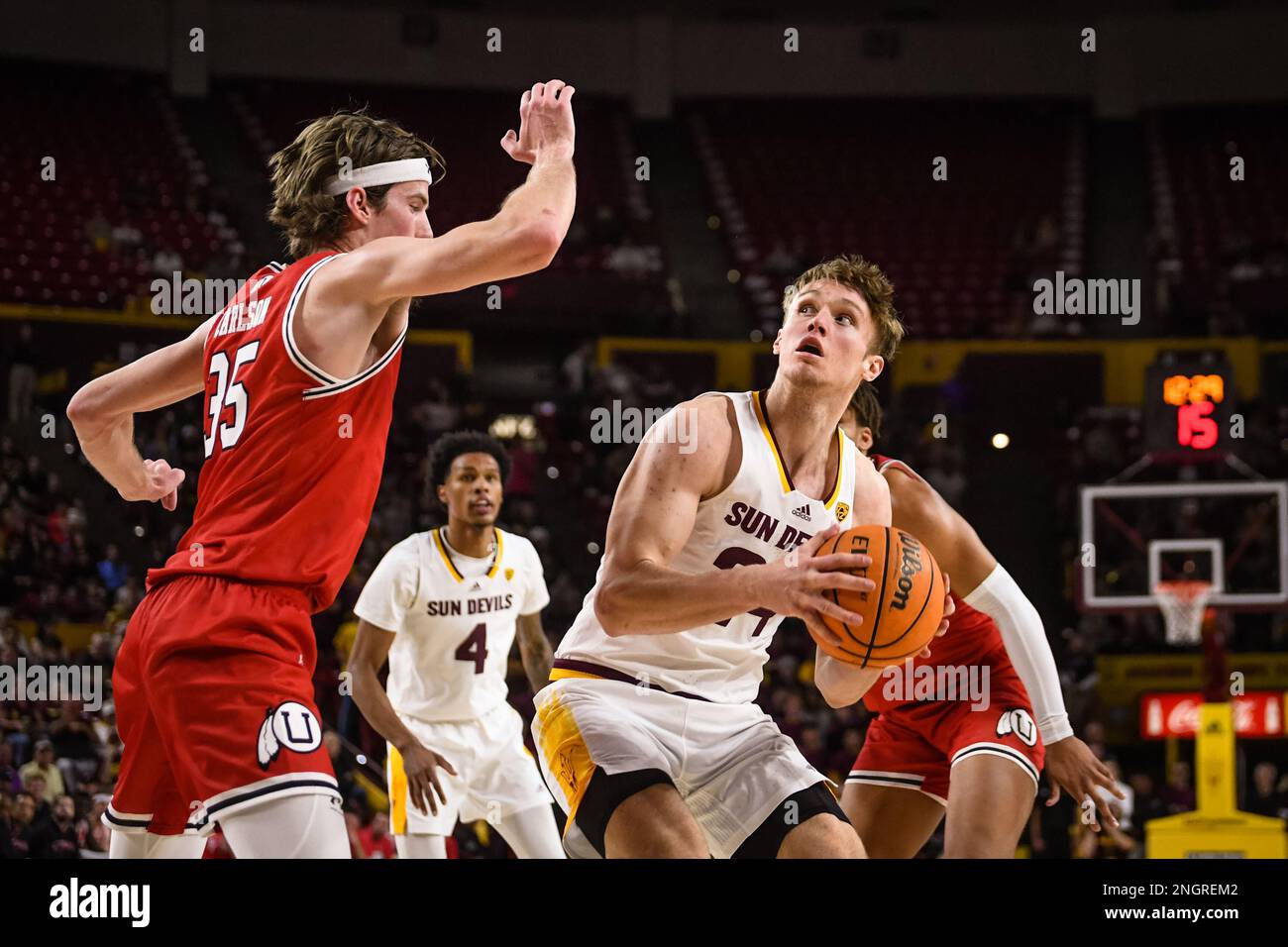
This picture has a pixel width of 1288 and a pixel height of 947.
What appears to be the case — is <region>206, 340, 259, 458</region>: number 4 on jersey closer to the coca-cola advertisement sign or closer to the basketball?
the basketball

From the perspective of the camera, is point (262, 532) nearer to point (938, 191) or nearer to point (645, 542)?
point (645, 542)

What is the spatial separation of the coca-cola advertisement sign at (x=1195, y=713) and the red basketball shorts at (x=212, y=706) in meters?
10.5

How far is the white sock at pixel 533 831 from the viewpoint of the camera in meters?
5.76

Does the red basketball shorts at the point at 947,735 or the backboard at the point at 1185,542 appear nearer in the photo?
the red basketball shorts at the point at 947,735

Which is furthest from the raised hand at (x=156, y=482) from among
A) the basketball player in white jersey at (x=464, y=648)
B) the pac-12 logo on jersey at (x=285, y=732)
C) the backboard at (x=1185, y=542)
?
the backboard at (x=1185, y=542)

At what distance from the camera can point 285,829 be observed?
305 centimetres

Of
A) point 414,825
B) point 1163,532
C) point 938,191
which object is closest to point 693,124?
point 938,191

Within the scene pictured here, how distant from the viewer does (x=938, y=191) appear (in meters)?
19.0

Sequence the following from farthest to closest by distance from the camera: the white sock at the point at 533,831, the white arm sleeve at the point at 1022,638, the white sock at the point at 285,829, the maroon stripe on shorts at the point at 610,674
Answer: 1. the white sock at the point at 533,831
2. the white arm sleeve at the point at 1022,638
3. the maroon stripe on shorts at the point at 610,674
4. the white sock at the point at 285,829

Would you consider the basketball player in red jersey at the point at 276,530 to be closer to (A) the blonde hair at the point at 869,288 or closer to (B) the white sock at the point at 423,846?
(A) the blonde hair at the point at 869,288

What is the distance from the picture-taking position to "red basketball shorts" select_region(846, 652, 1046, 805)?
4.75 meters

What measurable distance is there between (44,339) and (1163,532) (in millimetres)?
9603

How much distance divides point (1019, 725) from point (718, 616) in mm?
1732
